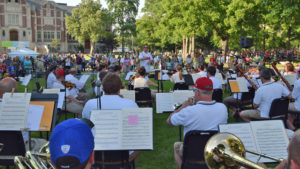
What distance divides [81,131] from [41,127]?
256 centimetres

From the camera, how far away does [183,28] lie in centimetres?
3170

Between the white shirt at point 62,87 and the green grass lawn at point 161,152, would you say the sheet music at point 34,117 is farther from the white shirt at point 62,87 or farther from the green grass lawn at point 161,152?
the white shirt at point 62,87

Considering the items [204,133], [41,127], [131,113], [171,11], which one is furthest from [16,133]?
[171,11]

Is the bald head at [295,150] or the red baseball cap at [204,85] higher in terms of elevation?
the red baseball cap at [204,85]

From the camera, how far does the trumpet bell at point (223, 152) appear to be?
7.55 ft

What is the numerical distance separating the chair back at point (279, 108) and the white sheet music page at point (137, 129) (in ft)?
10.4

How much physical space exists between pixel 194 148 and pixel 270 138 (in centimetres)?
93

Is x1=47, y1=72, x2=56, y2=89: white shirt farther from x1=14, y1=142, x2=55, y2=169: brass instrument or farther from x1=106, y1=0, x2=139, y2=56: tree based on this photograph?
x1=106, y1=0, x2=139, y2=56: tree

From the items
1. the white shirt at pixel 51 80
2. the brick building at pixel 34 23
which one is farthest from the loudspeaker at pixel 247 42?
the brick building at pixel 34 23

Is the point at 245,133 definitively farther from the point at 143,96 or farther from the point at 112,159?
the point at 143,96

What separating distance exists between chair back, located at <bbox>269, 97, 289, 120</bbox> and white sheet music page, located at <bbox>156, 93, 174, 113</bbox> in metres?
2.04

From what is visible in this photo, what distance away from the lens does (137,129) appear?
3.57 metres

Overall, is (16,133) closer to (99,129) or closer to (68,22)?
(99,129)

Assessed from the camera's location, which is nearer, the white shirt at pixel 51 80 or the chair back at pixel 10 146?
the chair back at pixel 10 146
